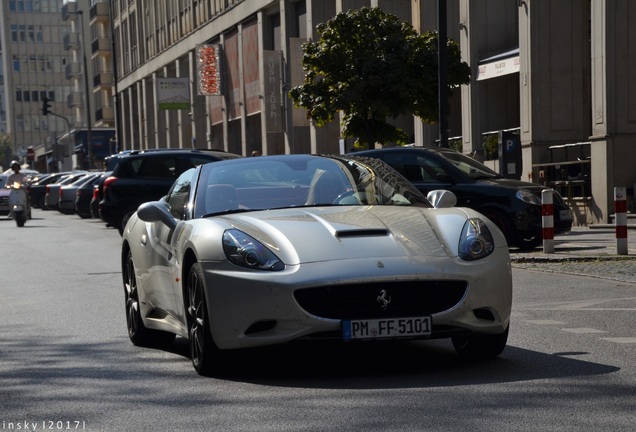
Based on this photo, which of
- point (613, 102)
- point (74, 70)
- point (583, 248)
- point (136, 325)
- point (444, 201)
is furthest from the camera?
point (74, 70)

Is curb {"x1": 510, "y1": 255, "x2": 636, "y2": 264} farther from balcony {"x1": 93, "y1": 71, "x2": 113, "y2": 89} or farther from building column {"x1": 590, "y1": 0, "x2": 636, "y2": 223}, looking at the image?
balcony {"x1": 93, "y1": 71, "x2": 113, "y2": 89}

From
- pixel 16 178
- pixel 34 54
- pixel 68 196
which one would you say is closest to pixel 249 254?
pixel 16 178

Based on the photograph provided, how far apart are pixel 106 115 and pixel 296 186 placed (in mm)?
100474

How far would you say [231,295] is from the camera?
7.71 metres

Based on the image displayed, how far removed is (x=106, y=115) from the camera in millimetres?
107875

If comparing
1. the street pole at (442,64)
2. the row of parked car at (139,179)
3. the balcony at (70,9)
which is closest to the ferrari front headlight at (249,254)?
the street pole at (442,64)

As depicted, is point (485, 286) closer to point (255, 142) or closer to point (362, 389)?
point (362, 389)

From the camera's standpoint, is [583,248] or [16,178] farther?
[16,178]

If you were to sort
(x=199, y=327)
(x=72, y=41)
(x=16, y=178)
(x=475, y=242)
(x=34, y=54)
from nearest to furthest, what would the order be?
(x=475, y=242), (x=199, y=327), (x=16, y=178), (x=72, y=41), (x=34, y=54)

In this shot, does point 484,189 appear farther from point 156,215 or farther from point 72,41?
point 72,41

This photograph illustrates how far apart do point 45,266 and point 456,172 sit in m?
6.05

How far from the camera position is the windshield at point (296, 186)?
8.85 meters

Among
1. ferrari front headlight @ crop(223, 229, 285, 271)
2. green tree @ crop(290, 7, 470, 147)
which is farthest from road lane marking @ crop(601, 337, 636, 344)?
green tree @ crop(290, 7, 470, 147)

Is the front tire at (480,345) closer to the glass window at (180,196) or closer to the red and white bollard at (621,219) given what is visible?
the glass window at (180,196)
